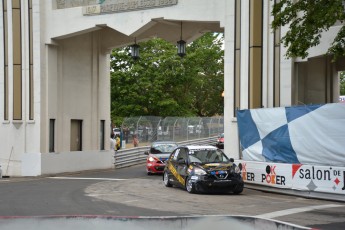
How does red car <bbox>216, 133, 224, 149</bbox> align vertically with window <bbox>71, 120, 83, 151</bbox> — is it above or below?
below

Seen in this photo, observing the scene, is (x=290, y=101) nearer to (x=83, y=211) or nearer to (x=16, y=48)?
(x=83, y=211)

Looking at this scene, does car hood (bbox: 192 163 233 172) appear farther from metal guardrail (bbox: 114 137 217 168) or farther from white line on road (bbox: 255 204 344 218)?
metal guardrail (bbox: 114 137 217 168)

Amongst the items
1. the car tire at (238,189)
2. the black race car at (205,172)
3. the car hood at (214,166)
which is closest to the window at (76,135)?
the black race car at (205,172)

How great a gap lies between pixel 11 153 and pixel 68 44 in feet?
19.0

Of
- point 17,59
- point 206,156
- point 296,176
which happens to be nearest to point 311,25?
point 296,176

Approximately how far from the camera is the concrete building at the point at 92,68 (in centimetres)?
2106

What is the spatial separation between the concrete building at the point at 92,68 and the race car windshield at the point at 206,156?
295cm

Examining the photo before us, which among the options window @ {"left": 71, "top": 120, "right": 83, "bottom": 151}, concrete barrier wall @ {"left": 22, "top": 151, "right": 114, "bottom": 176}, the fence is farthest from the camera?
the fence

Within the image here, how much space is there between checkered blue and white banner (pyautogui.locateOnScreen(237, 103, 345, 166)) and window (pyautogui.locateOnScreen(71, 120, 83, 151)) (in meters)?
10.7

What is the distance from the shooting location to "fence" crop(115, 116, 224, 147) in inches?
1538

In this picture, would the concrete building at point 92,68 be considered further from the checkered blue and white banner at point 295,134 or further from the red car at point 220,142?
the red car at point 220,142

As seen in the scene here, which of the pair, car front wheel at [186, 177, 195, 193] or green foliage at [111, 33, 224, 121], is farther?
green foliage at [111, 33, 224, 121]

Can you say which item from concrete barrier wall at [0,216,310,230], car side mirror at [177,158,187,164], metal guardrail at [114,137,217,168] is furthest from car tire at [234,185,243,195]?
metal guardrail at [114,137,217,168]

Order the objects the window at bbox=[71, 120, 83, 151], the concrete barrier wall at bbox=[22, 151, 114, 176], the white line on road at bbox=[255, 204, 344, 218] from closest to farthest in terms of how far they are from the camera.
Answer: the white line on road at bbox=[255, 204, 344, 218]
the concrete barrier wall at bbox=[22, 151, 114, 176]
the window at bbox=[71, 120, 83, 151]
